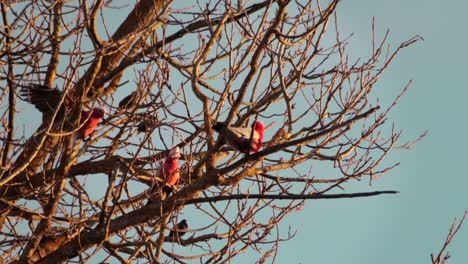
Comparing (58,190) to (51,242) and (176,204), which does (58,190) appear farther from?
(176,204)

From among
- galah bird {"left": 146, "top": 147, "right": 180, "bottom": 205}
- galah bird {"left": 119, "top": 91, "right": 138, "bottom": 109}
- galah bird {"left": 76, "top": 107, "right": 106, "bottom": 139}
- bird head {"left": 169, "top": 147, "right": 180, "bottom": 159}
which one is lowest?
galah bird {"left": 146, "top": 147, "right": 180, "bottom": 205}

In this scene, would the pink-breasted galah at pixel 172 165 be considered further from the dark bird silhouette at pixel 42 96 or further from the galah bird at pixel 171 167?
the dark bird silhouette at pixel 42 96

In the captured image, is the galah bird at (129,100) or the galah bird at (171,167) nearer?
the galah bird at (171,167)

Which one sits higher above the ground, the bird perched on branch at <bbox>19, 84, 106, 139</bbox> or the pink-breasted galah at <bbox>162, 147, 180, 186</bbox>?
the bird perched on branch at <bbox>19, 84, 106, 139</bbox>

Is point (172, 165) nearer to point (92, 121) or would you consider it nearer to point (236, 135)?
point (236, 135)

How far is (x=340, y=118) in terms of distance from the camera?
5.84m

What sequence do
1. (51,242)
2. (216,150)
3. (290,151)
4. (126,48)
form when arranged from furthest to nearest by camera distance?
1. (126,48)
2. (51,242)
3. (290,151)
4. (216,150)

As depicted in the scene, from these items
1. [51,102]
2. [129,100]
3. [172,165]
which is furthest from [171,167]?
[51,102]

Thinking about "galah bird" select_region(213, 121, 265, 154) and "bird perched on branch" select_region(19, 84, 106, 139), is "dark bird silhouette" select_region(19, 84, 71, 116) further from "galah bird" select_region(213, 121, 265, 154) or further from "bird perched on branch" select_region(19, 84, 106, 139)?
"galah bird" select_region(213, 121, 265, 154)

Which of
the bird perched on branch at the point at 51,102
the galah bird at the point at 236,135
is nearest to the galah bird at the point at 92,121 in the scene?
the bird perched on branch at the point at 51,102

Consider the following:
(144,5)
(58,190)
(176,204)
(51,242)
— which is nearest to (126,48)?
(144,5)

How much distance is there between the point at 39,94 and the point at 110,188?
7.03 ft

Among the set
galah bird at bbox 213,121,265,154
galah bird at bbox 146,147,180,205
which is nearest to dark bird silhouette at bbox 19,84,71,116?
galah bird at bbox 146,147,180,205

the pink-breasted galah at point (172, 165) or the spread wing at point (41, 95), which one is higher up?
the spread wing at point (41, 95)
